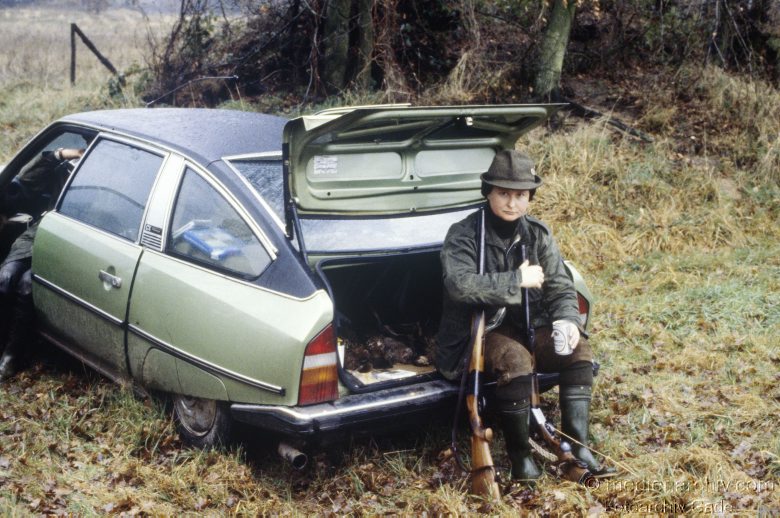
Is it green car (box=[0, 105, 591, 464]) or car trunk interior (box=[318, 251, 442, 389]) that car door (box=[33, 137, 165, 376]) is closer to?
green car (box=[0, 105, 591, 464])

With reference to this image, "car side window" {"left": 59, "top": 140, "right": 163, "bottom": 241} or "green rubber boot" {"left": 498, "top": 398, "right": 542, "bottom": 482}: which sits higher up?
"car side window" {"left": 59, "top": 140, "right": 163, "bottom": 241}

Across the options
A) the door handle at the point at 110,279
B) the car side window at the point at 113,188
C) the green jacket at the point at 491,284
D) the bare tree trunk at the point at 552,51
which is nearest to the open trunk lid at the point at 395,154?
the green jacket at the point at 491,284

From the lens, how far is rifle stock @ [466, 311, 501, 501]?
3631mm

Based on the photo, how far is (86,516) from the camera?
3.60 m

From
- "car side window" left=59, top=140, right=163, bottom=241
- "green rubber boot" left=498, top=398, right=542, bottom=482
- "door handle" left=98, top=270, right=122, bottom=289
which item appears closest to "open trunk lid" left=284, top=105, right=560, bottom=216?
"car side window" left=59, top=140, right=163, bottom=241

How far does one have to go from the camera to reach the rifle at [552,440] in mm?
3787

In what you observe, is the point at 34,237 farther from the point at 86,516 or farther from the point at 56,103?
the point at 56,103

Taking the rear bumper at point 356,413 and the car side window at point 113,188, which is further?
the car side window at point 113,188

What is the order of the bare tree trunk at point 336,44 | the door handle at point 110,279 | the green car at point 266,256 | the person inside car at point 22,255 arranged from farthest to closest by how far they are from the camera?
the bare tree trunk at point 336,44 < the person inside car at point 22,255 < the door handle at point 110,279 < the green car at point 266,256

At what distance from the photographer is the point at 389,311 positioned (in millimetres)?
4969

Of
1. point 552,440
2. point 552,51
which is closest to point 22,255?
point 552,440

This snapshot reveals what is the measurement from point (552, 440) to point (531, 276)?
0.81 meters

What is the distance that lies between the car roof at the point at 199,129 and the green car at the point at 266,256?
2 centimetres

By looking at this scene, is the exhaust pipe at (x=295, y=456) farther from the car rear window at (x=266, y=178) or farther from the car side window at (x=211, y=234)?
the car rear window at (x=266, y=178)
